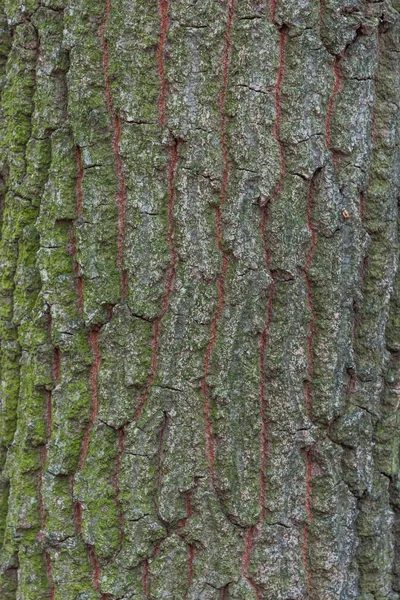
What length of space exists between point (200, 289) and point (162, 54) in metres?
0.54

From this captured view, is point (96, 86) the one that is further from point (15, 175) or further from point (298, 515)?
point (298, 515)

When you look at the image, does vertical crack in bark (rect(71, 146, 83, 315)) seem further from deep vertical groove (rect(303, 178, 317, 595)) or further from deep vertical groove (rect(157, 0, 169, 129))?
deep vertical groove (rect(303, 178, 317, 595))

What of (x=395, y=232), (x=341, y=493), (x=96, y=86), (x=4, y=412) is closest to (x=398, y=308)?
(x=395, y=232)

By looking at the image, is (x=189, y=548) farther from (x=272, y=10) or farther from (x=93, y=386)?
(x=272, y=10)

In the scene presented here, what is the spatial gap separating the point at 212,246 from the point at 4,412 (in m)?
0.72

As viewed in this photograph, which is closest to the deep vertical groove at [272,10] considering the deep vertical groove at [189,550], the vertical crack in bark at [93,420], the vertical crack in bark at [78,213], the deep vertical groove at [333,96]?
the deep vertical groove at [333,96]

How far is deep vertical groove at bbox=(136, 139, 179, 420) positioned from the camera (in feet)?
5.22

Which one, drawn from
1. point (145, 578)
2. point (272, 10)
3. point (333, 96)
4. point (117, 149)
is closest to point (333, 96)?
point (333, 96)

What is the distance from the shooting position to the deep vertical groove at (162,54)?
1574mm

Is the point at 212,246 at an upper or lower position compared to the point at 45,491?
upper

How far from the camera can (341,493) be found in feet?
5.60

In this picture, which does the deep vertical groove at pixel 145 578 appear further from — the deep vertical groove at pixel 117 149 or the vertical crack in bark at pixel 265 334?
the deep vertical groove at pixel 117 149

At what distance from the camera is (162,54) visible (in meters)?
1.58

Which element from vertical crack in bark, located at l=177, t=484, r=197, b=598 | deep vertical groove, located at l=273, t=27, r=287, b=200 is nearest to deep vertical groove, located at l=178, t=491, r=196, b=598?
vertical crack in bark, located at l=177, t=484, r=197, b=598
